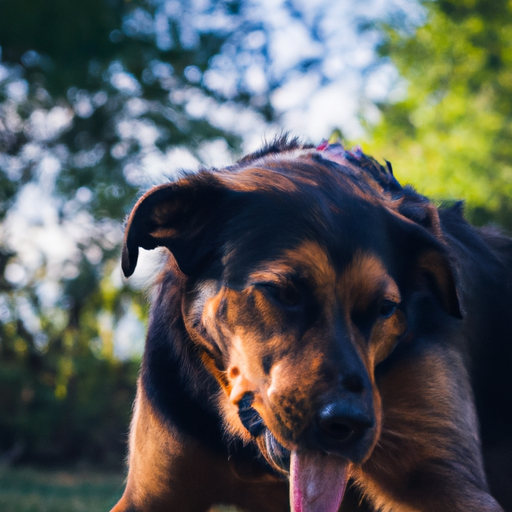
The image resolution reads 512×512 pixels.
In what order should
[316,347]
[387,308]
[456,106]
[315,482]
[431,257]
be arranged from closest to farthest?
[316,347]
[315,482]
[387,308]
[431,257]
[456,106]

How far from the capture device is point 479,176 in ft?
59.0

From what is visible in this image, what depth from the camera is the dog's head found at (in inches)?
93.1

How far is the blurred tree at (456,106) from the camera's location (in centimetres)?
1805

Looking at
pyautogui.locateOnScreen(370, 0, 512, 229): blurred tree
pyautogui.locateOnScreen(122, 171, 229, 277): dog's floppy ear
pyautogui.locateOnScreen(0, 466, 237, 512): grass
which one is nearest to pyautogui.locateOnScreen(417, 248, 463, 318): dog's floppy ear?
pyautogui.locateOnScreen(122, 171, 229, 277): dog's floppy ear

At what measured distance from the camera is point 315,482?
252 cm

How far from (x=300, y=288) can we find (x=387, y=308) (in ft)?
1.38

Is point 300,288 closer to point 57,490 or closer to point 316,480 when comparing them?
point 316,480

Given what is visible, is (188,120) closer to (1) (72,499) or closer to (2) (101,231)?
(2) (101,231)

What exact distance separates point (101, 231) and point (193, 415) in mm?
8759

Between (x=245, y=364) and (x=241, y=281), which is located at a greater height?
(x=241, y=281)

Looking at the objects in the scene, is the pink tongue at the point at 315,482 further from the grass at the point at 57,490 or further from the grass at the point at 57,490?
the grass at the point at 57,490

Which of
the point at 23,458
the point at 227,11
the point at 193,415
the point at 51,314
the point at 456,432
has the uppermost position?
the point at 456,432

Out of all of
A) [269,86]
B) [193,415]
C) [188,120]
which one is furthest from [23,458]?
[193,415]

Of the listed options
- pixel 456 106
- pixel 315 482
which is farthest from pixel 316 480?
pixel 456 106
